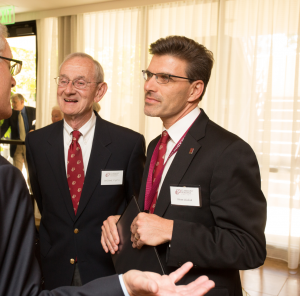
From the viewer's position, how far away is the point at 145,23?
208 inches

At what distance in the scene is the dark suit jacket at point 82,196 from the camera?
1941 millimetres

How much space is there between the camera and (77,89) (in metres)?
2.15

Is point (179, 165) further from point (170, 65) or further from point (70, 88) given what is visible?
point (70, 88)

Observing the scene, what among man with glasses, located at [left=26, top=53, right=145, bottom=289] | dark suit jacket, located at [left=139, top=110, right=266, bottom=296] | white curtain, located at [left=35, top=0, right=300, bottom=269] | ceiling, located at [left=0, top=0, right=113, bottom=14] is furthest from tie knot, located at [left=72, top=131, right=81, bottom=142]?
ceiling, located at [left=0, top=0, right=113, bottom=14]

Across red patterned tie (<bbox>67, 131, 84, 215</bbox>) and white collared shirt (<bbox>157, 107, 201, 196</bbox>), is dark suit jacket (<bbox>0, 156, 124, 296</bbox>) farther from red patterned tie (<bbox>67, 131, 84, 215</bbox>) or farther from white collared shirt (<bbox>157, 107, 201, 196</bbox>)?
red patterned tie (<bbox>67, 131, 84, 215</bbox>)

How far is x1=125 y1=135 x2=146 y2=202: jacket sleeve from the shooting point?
2154 millimetres

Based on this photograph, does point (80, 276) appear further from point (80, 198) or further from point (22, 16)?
point (22, 16)

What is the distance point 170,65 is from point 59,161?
0.93 meters

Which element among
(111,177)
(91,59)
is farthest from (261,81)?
(111,177)

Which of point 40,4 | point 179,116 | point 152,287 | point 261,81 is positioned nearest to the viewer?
point 152,287

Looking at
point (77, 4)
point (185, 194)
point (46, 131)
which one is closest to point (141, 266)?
point (185, 194)

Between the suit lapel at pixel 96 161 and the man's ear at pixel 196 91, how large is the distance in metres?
0.67

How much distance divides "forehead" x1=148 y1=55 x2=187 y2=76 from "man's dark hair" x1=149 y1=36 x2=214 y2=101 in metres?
0.02

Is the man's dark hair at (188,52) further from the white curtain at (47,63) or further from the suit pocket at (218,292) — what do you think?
the white curtain at (47,63)
